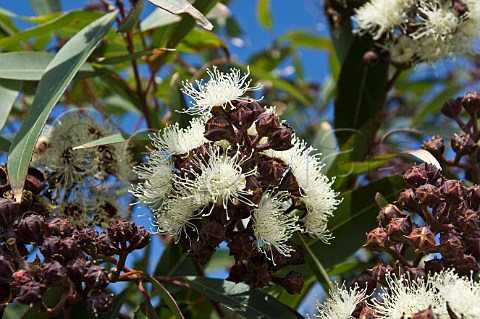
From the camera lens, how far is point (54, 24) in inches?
104

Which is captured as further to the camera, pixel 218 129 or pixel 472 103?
pixel 472 103

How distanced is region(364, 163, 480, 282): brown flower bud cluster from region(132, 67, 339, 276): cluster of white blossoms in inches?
8.2

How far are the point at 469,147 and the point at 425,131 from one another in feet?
1.50

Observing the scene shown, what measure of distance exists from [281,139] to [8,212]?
65 centimetres

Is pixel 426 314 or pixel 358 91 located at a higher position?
pixel 426 314

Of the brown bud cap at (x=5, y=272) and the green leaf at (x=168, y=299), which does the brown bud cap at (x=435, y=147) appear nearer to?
the green leaf at (x=168, y=299)

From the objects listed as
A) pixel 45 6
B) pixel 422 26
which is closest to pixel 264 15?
pixel 45 6

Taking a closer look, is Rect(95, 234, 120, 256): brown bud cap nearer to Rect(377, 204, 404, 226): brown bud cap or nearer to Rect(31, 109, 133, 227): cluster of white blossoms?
Rect(31, 109, 133, 227): cluster of white blossoms

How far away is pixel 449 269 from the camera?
1.69 meters

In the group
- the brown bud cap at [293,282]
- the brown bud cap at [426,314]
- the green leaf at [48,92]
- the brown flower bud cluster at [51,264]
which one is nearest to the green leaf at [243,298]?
the brown bud cap at [293,282]

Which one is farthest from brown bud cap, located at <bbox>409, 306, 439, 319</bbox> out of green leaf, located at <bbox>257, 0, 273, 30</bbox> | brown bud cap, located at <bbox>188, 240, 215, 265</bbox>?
green leaf, located at <bbox>257, 0, 273, 30</bbox>

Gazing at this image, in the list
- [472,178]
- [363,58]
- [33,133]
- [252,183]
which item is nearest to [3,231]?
[33,133]

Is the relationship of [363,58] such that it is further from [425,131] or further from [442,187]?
[442,187]

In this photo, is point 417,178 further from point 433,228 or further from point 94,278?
point 94,278
